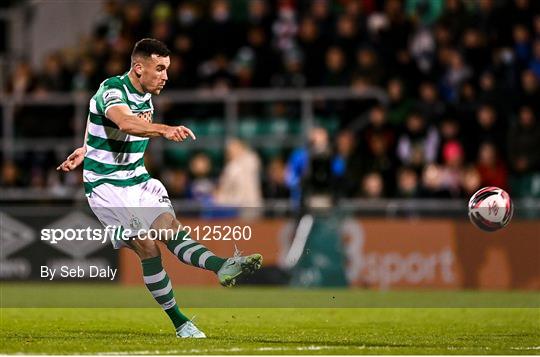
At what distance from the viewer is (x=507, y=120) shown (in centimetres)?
2088

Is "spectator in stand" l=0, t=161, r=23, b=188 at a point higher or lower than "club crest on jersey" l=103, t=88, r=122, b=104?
higher

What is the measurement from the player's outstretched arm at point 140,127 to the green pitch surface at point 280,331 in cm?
170

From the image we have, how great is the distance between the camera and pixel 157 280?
11.9 meters

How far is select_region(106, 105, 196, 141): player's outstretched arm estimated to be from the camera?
35.5 ft

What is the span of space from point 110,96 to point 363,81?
11.0m

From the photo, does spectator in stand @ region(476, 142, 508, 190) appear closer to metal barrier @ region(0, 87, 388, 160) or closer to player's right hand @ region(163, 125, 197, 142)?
metal barrier @ region(0, 87, 388, 160)

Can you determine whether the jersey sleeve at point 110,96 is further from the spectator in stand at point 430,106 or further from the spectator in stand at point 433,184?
the spectator in stand at point 430,106

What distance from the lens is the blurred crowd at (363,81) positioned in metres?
20.6

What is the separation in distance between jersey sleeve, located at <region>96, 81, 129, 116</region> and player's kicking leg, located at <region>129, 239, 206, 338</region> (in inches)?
47.3

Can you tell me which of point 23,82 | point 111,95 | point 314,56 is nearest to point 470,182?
point 314,56

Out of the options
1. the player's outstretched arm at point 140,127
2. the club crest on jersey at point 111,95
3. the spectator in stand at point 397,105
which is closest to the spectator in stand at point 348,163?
the spectator in stand at point 397,105

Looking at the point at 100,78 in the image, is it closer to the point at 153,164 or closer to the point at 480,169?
Result: the point at 153,164

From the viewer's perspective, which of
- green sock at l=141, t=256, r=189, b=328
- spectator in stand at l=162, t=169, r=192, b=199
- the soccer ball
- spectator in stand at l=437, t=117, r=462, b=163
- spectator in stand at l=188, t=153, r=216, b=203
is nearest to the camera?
green sock at l=141, t=256, r=189, b=328

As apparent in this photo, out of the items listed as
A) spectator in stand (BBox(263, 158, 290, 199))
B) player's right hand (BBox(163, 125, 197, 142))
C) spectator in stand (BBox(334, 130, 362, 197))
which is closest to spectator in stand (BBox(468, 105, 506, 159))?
spectator in stand (BBox(334, 130, 362, 197))
